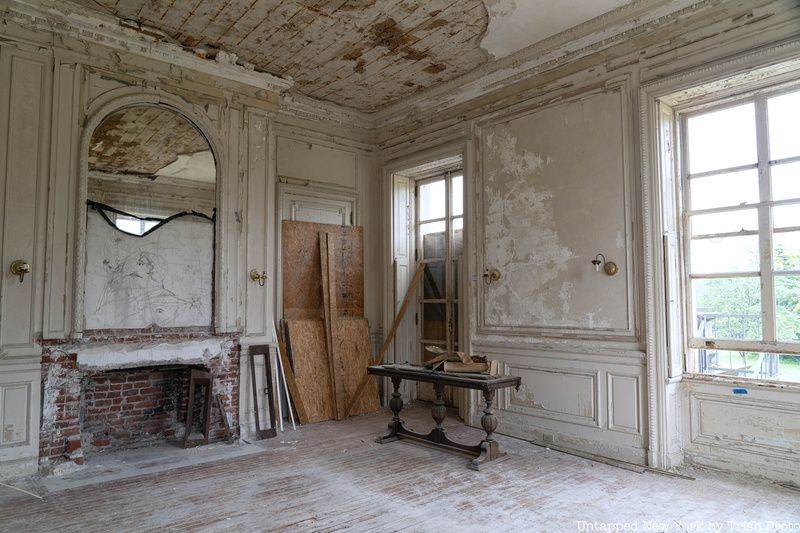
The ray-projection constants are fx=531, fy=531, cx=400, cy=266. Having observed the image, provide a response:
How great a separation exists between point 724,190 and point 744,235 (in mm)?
393

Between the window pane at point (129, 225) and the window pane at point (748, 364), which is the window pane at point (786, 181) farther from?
the window pane at point (129, 225)

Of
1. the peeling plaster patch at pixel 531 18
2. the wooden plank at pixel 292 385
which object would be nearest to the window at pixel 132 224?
the wooden plank at pixel 292 385

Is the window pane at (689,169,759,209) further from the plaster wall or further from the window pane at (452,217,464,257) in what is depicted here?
the window pane at (452,217,464,257)

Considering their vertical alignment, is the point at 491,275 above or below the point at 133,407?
above

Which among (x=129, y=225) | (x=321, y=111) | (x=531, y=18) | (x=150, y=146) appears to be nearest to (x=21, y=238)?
(x=129, y=225)

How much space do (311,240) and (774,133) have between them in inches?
179

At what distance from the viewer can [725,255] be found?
4.16m

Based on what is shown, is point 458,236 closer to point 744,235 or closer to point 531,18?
point 531,18

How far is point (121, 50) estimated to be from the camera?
4.70 meters

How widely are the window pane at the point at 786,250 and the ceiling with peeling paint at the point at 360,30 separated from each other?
2.18 meters

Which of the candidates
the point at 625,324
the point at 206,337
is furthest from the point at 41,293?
the point at 625,324

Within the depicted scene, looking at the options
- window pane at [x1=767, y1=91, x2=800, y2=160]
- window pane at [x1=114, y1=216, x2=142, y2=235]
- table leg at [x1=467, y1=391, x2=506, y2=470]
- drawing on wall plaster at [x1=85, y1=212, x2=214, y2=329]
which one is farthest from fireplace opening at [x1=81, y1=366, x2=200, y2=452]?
window pane at [x1=767, y1=91, x2=800, y2=160]

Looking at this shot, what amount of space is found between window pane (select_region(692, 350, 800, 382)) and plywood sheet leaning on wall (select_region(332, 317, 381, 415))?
11.6 ft

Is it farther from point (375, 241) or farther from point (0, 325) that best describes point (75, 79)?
point (375, 241)
